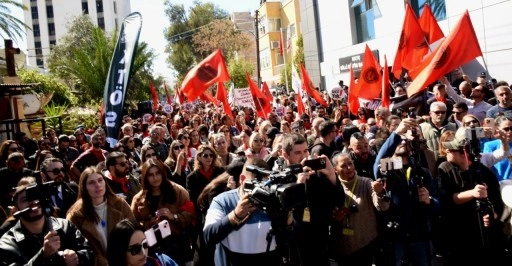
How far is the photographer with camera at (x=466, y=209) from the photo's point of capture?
468cm

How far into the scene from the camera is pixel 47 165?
5520 mm

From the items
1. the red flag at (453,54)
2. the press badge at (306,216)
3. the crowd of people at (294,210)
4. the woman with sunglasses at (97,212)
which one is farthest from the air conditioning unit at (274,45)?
the press badge at (306,216)

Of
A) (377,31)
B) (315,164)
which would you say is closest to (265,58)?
(377,31)

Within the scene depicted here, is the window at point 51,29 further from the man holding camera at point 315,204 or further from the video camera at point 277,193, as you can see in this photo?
the video camera at point 277,193

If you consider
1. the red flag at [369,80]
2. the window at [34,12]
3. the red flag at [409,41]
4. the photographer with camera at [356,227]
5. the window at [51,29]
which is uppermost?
the window at [34,12]

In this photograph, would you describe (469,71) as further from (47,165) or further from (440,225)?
(47,165)

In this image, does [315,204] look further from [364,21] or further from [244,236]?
[364,21]

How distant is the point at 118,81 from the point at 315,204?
4.56 meters

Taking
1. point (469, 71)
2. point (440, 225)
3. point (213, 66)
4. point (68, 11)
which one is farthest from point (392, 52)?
→ point (68, 11)

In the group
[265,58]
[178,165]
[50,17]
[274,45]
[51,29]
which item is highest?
[50,17]

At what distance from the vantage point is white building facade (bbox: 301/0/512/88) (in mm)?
14922

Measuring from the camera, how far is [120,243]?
3367 millimetres

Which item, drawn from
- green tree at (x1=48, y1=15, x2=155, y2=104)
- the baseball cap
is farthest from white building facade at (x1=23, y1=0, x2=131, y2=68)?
the baseball cap

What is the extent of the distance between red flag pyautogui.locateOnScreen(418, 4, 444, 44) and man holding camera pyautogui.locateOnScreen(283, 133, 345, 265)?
282 inches
